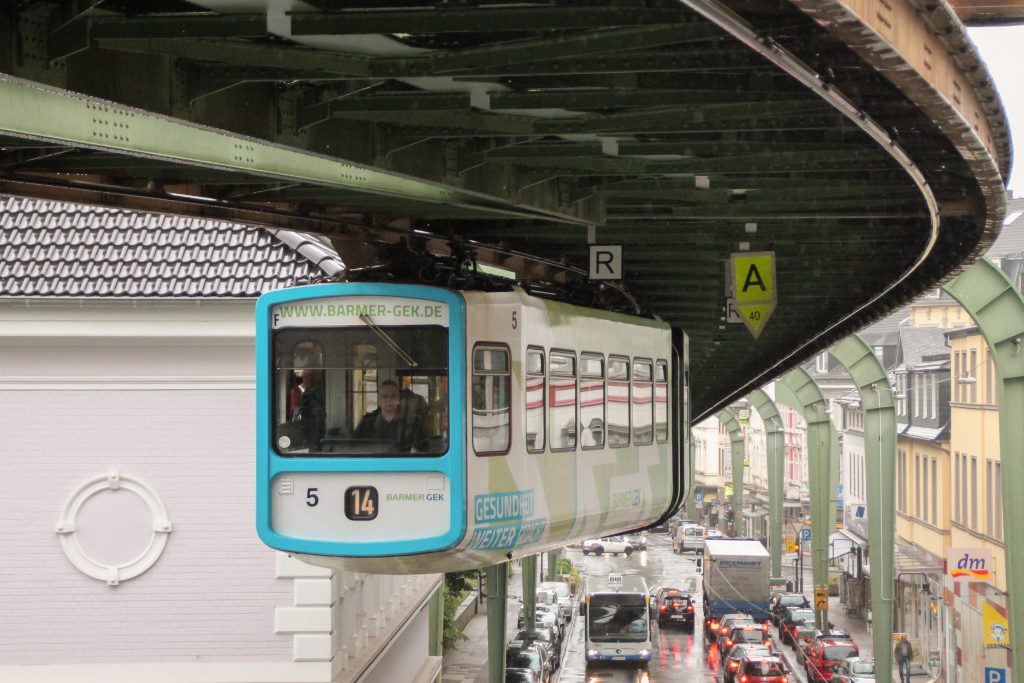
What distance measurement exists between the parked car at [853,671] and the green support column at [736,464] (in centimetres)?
2553

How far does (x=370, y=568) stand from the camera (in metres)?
9.45

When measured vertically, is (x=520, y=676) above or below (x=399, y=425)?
below

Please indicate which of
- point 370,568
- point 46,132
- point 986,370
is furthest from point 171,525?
point 986,370

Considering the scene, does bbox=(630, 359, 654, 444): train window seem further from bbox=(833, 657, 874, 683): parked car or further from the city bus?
the city bus

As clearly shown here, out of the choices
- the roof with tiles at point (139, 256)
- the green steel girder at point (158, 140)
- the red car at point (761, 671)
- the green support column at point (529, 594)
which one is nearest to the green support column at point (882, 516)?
the red car at point (761, 671)

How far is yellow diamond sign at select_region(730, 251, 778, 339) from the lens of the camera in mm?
13250

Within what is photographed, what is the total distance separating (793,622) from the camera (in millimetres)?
42875

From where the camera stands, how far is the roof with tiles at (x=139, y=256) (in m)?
14.0

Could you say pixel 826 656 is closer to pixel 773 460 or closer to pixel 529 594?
pixel 529 594

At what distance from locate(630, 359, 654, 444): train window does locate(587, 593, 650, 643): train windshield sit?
23622mm

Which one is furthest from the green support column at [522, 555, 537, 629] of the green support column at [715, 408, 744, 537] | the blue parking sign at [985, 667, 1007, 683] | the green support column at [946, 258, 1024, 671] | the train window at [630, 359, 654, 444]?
the train window at [630, 359, 654, 444]

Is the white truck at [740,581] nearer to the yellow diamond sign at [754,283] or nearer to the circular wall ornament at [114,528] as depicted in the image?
the yellow diamond sign at [754,283]

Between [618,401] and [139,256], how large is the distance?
5396 mm

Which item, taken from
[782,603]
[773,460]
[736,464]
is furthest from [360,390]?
[736,464]
